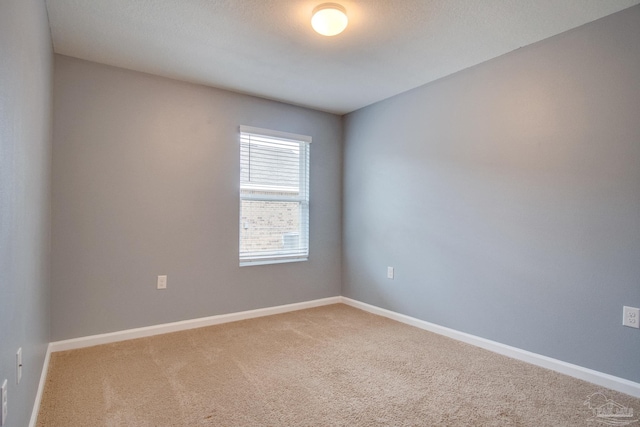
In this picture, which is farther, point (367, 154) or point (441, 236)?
point (367, 154)

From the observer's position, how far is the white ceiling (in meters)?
2.13

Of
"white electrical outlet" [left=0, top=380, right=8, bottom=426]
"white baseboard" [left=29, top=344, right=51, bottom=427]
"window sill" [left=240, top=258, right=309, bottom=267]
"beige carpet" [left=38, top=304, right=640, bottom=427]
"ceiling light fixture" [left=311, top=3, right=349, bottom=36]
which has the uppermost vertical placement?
"ceiling light fixture" [left=311, top=3, right=349, bottom=36]

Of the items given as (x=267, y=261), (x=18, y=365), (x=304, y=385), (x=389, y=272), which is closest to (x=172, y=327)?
(x=267, y=261)

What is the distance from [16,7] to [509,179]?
3082 millimetres

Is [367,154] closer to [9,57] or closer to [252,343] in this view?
[252,343]

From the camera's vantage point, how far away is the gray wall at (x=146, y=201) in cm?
279

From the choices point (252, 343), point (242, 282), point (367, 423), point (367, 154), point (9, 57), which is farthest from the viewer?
point (367, 154)

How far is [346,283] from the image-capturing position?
170 inches

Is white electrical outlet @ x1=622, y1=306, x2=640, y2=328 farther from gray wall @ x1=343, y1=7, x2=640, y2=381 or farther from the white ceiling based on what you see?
the white ceiling

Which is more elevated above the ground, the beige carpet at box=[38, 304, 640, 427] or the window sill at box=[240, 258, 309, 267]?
the window sill at box=[240, 258, 309, 267]

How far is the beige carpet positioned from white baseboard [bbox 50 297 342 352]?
4.0 inches

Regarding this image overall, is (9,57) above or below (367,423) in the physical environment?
above

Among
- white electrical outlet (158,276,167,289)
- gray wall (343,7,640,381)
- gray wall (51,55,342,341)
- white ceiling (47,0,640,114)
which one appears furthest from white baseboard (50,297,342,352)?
white ceiling (47,0,640,114)

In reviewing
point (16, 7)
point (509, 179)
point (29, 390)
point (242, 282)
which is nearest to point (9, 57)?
point (16, 7)
